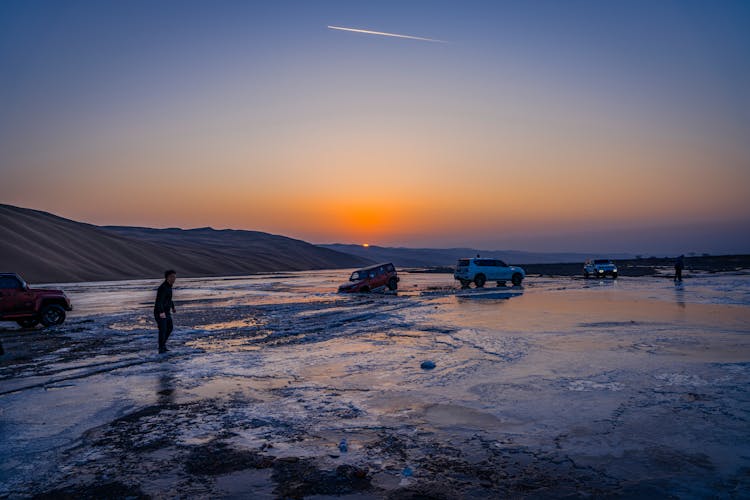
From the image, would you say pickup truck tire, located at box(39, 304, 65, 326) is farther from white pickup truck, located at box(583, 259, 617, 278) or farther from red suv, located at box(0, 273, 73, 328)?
white pickup truck, located at box(583, 259, 617, 278)

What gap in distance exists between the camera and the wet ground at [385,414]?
17.0 feet

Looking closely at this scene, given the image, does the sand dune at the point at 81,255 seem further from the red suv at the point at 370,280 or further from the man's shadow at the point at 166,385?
the man's shadow at the point at 166,385

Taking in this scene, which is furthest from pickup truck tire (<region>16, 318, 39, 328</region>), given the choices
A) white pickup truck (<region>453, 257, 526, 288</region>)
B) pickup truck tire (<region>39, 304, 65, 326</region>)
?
white pickup truck (<region>453, 257, 526, 288</region>)

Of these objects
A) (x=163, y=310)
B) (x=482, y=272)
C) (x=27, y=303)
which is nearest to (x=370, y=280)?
(x=482, y=272)

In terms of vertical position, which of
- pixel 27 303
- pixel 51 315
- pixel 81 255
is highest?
pixel 81 255

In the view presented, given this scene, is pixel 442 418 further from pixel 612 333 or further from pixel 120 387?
pixel 612 333

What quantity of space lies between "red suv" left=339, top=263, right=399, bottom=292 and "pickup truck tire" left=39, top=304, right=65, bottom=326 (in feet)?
53.8

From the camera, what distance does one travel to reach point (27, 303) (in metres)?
18.0

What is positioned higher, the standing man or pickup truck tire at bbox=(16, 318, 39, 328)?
the standing man

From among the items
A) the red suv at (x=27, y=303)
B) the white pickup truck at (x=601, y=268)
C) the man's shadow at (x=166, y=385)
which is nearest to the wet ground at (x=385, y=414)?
the man's shadow at (x=166, y=385)

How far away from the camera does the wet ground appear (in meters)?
5.17

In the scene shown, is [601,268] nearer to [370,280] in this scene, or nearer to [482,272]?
[482,272]

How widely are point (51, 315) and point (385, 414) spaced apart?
15.9 m

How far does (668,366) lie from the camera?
33.0 ft
